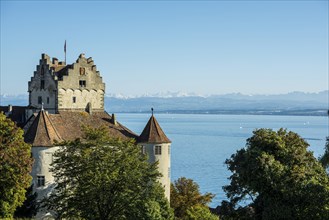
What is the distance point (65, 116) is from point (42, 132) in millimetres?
6293

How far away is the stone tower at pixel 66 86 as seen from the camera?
68.2 m

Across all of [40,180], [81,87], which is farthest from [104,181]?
[81,87]

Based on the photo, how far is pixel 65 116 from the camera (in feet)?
202

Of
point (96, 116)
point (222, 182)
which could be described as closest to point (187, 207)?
point (96, 116)

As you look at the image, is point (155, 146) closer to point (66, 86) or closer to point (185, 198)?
point (185, 198)

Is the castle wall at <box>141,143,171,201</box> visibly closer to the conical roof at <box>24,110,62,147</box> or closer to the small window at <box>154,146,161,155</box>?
the small window at <box>154,146,161,155</box>

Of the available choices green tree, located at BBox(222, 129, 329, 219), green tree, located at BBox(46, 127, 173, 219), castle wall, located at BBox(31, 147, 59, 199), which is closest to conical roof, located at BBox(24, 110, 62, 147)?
castle wall, located at BBox(31, 147, 59, 199)

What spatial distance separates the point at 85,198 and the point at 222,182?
77.6 metres

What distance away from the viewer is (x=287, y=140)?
40938 mm

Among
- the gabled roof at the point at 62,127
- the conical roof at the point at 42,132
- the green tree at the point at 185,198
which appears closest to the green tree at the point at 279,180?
the gabled roof at the point at 62,127

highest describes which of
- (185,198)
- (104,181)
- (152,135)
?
(152,135)

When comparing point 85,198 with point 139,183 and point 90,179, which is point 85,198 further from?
point 139,183

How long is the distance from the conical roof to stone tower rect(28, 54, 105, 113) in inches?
433

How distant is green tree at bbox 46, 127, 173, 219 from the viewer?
42.7 metres
